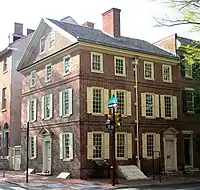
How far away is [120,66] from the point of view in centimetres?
2448

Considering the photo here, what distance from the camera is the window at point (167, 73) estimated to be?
87.7ft

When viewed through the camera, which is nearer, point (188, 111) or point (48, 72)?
point (48, 72)

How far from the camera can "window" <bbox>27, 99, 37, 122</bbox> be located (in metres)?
27.3

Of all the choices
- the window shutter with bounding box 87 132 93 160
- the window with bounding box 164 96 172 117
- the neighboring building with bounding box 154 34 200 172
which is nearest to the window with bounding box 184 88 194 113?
the neighboring building with bounding box 154 34 200 172

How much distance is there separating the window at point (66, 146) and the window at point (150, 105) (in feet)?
17.3

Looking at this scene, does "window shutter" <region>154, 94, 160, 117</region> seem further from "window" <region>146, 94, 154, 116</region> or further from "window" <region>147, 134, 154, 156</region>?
"window" <region>147, 134, 154, 156</region>

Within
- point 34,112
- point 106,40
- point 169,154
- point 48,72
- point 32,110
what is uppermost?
point 106,40

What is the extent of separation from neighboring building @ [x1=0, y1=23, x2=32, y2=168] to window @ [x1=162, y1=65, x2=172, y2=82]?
12582 millimetres

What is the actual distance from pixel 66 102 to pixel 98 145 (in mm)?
3448

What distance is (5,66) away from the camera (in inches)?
1328

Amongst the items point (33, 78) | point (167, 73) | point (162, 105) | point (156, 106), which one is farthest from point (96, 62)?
point (33, 78)

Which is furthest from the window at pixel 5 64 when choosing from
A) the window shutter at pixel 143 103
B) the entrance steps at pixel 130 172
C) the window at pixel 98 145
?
Result: the entrance steps at pixel 130 172

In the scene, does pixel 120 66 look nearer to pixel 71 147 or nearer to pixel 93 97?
pixel 93 97

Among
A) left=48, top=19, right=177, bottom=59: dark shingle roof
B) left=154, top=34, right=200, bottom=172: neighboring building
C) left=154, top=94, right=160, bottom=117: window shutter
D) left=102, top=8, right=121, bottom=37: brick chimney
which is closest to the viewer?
left=48, top=19, right=177, bottom=59: dark shingle roof
